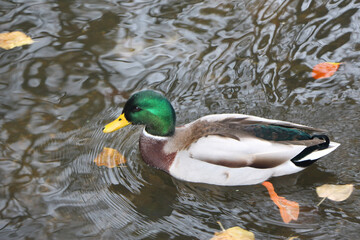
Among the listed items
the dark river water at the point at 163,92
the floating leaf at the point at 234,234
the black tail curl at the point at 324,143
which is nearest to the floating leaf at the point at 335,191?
the dark river water at the point at 163,92

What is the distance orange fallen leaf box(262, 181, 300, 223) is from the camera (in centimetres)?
455

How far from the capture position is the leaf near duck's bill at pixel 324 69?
6090mm

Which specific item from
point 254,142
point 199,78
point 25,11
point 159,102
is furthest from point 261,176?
point 25,11

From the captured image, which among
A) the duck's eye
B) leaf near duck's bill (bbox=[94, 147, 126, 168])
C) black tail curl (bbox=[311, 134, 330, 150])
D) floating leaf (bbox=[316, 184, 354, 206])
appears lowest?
leaf near duck's bill (bbox=[94, 147, 126, 168])

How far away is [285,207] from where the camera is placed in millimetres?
4656

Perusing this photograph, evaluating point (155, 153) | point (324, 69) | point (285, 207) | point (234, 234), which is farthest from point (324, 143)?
point (155, 153)

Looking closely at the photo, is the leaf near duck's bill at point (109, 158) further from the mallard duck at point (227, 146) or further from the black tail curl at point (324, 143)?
the black tail curl at point (324, 143)

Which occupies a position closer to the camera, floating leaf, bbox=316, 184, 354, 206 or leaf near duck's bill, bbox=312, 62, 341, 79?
floating leaf, bbox=316, 184, 354, 206

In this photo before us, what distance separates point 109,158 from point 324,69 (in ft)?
9.24

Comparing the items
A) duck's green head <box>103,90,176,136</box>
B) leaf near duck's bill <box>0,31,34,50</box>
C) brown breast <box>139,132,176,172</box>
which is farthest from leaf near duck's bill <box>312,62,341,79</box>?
leaf near duck's bill <box>0,31,34,50</box>

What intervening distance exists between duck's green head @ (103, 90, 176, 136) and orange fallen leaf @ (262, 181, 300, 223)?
1179 mm

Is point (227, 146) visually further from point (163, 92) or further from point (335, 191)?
point (163, 92)

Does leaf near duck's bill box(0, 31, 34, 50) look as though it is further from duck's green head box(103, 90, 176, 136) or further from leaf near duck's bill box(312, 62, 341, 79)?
leaf near duck's bill box(312, 62, 341, 79)

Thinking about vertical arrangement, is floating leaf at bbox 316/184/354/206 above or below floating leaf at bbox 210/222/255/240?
above
